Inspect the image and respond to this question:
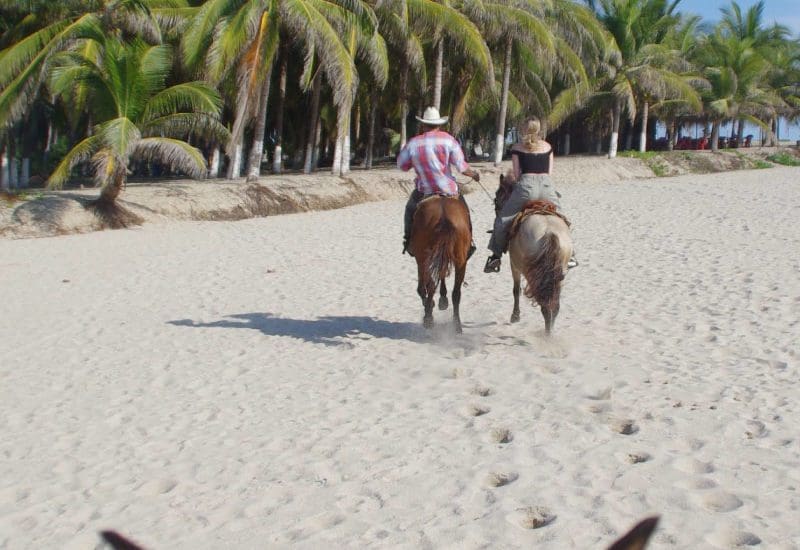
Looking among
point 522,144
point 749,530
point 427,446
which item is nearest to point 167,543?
point 427,446

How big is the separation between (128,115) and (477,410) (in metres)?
14.4

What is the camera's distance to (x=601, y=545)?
12.0 feet

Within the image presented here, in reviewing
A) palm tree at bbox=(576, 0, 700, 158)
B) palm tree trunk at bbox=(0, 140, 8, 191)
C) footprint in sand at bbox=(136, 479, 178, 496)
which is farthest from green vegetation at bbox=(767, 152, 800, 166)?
footprint in sand at bbox=(136, 479, 178, 496)

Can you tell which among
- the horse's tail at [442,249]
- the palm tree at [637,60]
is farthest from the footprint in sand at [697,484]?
the palm tree at [637,60]

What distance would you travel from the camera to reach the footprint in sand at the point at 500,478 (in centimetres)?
445

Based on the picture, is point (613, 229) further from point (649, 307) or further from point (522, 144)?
point (522, 144)

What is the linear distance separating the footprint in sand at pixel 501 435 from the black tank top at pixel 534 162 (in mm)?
3404

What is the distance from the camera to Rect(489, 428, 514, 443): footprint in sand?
5152 millimetres

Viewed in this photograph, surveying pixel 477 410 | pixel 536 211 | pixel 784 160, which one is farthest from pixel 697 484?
pixel 784 160

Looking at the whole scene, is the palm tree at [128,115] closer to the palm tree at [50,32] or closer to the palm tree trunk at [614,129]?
the palm tree at [50,32]

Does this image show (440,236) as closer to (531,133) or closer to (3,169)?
(531,133)

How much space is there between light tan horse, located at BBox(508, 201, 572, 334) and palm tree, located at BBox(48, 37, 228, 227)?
11.3 m

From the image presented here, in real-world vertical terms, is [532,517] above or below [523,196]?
below

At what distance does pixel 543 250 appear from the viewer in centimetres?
716
